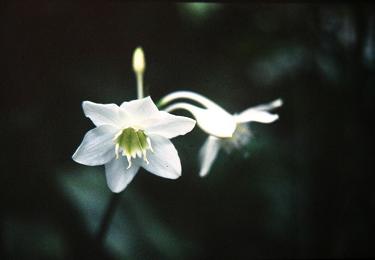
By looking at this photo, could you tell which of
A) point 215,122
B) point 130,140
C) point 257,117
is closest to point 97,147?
point 130,140

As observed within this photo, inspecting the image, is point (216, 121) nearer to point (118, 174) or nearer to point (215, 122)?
point (215, 122)

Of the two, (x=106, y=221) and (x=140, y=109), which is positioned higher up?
(x=140, y=109)

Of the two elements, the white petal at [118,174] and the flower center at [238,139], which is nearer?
the white petal at [118,174]

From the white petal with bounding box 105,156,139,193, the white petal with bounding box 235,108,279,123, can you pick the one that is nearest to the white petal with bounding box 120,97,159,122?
the white petal with bounding box 105,156,139,193

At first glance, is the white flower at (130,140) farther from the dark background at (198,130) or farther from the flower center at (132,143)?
the dark background at (198,130)

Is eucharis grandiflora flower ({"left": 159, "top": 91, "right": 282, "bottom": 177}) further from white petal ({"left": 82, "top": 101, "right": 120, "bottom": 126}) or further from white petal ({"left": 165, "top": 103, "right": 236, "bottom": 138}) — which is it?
white petal ({"left": 82, "top": 101, "right": 120, "bottom": 126})

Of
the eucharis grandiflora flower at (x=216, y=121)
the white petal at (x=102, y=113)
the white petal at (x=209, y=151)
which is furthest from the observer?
the white petal at (x=209, y=151)

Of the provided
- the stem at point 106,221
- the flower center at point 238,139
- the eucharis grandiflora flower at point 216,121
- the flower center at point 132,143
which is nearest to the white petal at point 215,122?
the eucharis grandiflora flower at point 216,121

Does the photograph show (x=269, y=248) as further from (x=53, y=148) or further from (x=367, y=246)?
(x=53, y=148)

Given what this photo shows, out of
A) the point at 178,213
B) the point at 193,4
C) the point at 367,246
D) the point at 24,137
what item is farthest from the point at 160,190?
the point at 367,246
